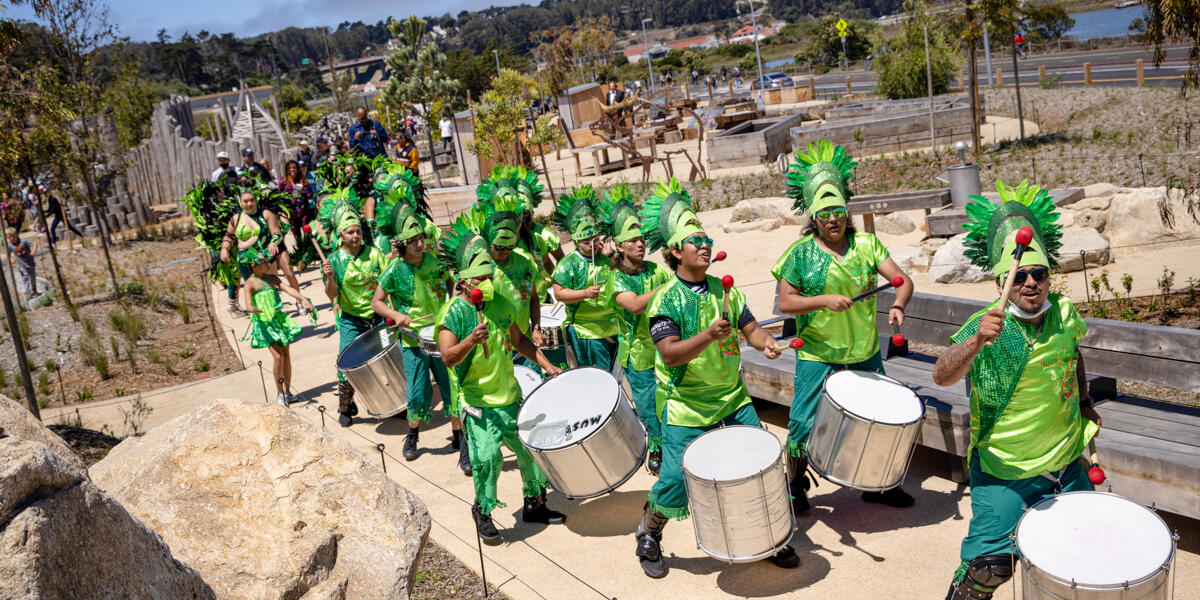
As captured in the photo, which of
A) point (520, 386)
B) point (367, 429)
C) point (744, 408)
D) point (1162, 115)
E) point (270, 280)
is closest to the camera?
point (744, 408)

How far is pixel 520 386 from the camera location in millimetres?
6105

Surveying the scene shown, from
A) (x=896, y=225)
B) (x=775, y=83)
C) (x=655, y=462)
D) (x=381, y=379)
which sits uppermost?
(x=775, y=83)

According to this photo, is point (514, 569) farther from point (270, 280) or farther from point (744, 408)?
point (270, 280)

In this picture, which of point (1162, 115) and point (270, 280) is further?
point (1162, 115)

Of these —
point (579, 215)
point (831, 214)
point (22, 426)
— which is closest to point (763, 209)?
point (579, 215)

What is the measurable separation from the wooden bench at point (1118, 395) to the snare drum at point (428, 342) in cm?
221

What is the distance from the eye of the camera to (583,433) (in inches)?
205

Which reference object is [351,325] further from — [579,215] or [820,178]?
[820,178]

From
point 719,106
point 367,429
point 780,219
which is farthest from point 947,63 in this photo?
point 367,429

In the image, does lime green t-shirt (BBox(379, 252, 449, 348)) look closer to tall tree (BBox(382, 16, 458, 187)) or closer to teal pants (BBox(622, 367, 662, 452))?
teal pants (BBox(622, 367, 662, 452))

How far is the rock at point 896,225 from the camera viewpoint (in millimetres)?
13047

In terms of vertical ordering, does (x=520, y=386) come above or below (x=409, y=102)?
below

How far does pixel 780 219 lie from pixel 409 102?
21879 millimetres

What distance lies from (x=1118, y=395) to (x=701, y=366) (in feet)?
8.45
